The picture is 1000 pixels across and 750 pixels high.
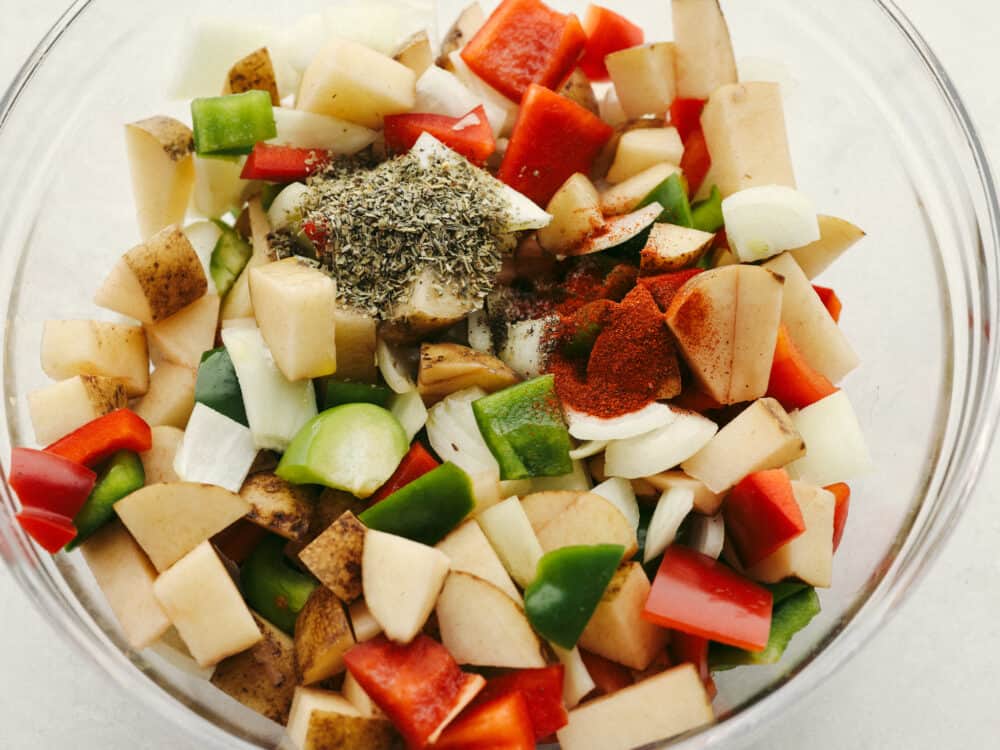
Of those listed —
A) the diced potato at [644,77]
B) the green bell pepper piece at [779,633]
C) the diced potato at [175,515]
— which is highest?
the diced potato at [644,77]

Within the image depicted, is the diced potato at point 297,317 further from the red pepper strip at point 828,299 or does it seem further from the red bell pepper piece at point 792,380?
the red pepper strip at point 828,299

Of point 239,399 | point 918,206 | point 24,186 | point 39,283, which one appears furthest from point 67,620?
point 918,206

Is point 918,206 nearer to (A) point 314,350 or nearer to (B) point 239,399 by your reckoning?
(A) point 314,350

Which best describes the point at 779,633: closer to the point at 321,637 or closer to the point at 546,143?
the point at 321,637

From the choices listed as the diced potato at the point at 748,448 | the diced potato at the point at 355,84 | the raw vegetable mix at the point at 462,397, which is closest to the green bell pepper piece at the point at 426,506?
the raw vegetable mix at the point at 462,397

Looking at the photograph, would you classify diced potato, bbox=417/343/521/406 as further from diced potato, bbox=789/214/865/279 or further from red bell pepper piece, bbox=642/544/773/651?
diced potato, bbox=789/214/865/279
